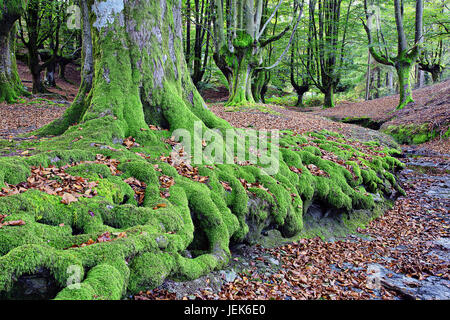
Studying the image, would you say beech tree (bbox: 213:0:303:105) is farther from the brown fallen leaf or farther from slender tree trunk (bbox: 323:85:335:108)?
the brown fallen leaf

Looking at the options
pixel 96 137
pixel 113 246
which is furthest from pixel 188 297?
pixel 96 137

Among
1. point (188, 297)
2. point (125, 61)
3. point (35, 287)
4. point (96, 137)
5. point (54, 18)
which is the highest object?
point (54, 18)

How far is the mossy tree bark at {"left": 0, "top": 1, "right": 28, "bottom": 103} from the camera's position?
14.4 m

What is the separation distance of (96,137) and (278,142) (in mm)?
5286

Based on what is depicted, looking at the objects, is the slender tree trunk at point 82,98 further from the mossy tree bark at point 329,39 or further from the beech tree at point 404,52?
the mossy tree bark at point 329,39

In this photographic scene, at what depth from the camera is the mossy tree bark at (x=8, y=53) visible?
47.4ft

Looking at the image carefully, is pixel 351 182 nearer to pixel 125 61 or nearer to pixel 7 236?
pixel 125 61

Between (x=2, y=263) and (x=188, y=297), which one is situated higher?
(x=2, y=263)

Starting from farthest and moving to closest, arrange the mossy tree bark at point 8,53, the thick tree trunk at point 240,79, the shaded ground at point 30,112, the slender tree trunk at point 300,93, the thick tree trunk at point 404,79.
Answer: the slender tree trunk at point 300,93
the thick tree trunk at point 404,79
the thick tree trunk at point 240,79
the mossy tree bark at point 8,53
the shaded ground at point 30,112

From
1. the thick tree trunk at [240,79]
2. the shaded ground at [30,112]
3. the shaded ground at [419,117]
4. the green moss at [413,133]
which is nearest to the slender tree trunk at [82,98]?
the shaded ground at [30,112]

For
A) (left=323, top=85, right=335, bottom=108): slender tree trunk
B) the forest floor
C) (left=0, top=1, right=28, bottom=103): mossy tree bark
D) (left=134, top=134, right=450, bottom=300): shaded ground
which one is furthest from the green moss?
(left=0, top=1, right=28, bottom=103): mossy tree bark

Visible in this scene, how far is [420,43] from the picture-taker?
18.6 metres

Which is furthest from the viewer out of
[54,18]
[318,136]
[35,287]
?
[54,18]

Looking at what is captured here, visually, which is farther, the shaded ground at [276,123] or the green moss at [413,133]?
the green moss at [413,133]
